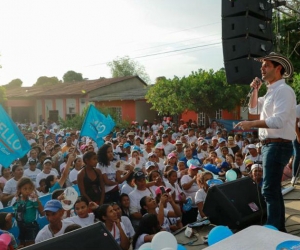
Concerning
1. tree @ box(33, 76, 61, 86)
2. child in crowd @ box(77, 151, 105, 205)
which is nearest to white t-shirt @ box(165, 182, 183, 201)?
child in crowd @ box(77, 151, 105, 205)

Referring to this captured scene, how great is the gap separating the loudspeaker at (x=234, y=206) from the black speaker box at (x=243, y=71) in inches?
57.9

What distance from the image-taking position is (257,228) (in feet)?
5.69

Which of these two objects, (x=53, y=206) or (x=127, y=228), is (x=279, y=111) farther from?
(x=53, y=206)

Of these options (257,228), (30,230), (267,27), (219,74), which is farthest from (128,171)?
(219,74)

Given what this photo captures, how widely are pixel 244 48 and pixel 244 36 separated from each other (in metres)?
0.22

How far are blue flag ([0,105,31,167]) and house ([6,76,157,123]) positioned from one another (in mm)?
22890

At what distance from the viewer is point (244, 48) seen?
15.8 ft

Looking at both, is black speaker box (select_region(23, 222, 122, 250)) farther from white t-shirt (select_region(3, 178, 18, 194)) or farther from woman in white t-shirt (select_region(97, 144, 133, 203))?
white t-shirt (select_region(3, 178, 18, 194))

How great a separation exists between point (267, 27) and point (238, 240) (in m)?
4.38

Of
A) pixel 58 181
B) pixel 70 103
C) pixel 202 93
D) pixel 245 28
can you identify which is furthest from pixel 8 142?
pixel 70 103

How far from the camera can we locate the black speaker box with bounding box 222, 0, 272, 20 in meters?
5.01

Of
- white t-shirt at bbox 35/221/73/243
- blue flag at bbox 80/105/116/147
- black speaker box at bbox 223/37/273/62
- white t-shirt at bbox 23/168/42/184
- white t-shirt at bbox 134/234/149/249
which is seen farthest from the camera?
blue flag at bbox 80/105/116/147

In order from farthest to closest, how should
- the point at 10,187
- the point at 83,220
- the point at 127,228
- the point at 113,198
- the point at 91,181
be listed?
1. the point at 10,187
2. the point at 113,198
3. the point at 91,181
4. the point at 127,228
5. the point at 83,220

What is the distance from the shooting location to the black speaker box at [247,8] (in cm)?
501
